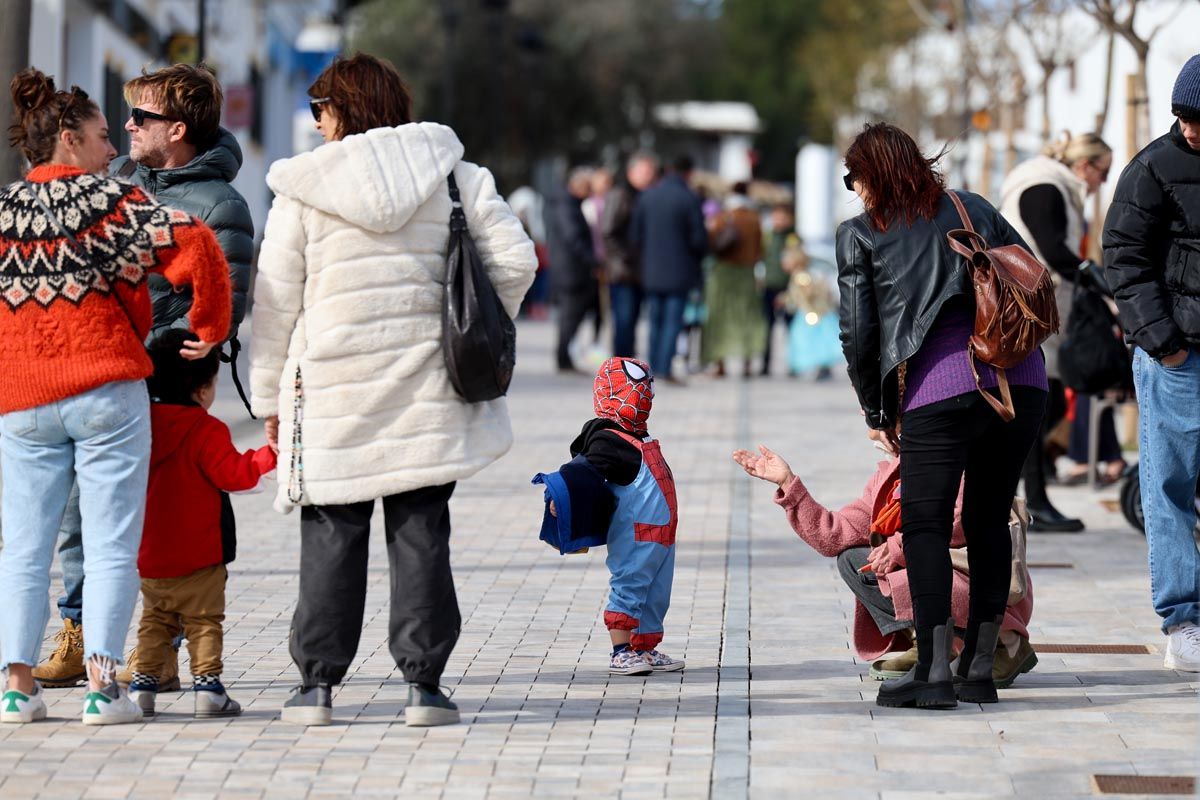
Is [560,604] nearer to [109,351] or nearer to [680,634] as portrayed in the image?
[680,634]

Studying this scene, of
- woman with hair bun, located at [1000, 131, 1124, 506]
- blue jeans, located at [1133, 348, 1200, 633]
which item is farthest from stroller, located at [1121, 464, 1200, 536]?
blue jeans, located at [1133, 348, 1200, 633]

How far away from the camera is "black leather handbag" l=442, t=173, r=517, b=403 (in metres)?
5.77

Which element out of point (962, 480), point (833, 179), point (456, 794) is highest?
point (833, 179)

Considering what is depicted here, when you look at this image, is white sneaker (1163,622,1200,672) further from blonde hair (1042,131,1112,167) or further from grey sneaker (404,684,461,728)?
blonde hair (1042,131,1112,167)

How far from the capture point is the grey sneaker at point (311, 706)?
19.6 feet

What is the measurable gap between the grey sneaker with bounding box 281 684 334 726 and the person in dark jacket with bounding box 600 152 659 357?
14.3m

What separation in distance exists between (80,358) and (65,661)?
1205 millimetres

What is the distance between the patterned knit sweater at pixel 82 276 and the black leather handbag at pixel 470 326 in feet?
1.98

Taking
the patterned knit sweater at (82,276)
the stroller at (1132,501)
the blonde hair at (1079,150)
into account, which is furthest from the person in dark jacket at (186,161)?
the stroller at (1132,501)

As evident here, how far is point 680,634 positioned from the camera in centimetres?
767

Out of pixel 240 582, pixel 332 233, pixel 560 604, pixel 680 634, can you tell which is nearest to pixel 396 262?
pixel 332 233

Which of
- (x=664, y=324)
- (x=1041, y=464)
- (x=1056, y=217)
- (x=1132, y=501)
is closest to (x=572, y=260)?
(x=664, y=324)

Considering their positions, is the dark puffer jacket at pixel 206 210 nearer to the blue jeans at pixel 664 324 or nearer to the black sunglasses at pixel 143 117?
the black sunglasses at pixel 143 117

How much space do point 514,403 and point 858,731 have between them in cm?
1221
